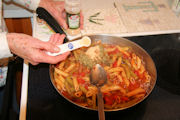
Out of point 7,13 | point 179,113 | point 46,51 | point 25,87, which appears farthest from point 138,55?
point 7,13

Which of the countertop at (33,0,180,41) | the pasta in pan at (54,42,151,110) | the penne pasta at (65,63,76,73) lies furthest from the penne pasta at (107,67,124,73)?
the countertop at (33,0,180,41)

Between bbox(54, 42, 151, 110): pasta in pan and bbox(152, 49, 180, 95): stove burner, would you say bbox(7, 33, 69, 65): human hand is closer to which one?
bbox(54, 42, 151, 110): pasta in pan

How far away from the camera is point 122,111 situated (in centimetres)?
73

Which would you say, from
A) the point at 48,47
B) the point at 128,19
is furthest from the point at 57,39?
the point at 128,19

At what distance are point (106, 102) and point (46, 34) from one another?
57cm

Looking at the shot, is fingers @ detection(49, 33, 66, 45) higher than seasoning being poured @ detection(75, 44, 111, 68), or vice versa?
fingers @ detection(49, 33, 66, 45)

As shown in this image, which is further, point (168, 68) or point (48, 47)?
point (168, 68)

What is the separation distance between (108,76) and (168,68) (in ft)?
1.12

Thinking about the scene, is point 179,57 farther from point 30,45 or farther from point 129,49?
point 30,45

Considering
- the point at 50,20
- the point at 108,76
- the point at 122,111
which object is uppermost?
the point at 50,20

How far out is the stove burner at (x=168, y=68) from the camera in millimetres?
872

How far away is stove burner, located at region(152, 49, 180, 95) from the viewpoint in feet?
2.86

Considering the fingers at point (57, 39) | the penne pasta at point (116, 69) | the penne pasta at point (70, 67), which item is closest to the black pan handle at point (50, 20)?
the fingers at point (57, 39)

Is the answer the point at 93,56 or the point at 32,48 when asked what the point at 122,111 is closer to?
the point at 93,56
